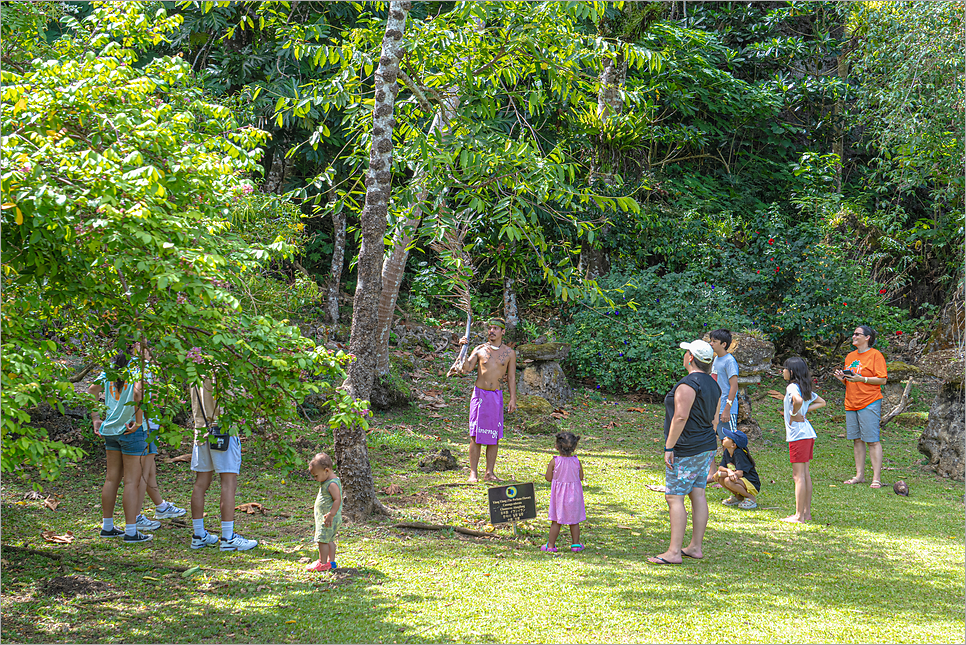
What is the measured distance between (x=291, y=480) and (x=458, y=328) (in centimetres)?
834

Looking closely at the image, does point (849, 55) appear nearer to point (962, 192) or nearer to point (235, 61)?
point (962, 192)

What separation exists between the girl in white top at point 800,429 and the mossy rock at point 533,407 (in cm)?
504

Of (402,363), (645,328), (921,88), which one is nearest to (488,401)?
(402,363)

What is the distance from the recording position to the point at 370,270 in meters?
6.38

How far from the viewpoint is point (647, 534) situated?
6.29 m

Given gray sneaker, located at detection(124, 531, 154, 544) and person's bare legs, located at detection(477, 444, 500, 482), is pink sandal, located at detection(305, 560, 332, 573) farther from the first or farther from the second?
person's bare legs, located at detection(477, 444, 500, 482)

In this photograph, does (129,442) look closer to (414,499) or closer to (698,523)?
(414,499)

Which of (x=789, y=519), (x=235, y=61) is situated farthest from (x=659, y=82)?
(x=789, y=519)

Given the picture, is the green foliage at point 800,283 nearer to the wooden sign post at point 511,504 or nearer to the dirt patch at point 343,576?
the wooden sign post at point 511,504

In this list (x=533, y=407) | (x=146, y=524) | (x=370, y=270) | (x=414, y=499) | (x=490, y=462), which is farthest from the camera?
(x=533, y=407)

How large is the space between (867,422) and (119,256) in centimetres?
779

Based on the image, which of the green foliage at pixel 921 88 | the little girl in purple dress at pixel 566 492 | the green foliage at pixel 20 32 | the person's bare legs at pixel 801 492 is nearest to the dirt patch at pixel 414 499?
the little girl in purple dress at pixel 566 492

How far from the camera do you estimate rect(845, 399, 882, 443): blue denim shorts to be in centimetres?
803

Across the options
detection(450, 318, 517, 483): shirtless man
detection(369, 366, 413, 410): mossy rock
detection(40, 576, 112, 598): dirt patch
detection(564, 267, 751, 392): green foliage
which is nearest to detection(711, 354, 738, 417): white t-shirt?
detection(450, 318, 517, 483): shirtless man
